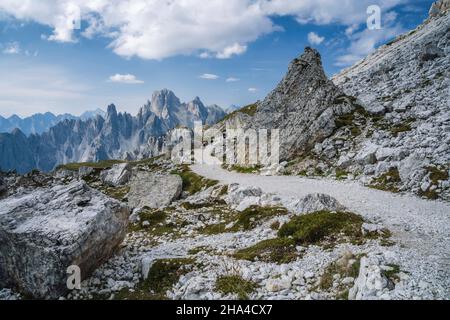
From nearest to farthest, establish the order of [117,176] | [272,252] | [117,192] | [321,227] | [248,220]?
[272,252], [321,227], [248,220], [117,192], [117,176]

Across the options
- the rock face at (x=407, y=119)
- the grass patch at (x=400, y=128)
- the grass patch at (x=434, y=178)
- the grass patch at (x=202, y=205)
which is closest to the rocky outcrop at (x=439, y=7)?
the rock face at (x=407, y=119)

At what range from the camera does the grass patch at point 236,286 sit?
1398cm

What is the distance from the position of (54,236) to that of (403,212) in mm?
22235

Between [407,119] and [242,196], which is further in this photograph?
[407,119]

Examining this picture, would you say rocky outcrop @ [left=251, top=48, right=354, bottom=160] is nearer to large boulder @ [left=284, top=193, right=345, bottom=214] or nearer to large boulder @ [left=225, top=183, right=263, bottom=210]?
large boulder @ [left=225, top=183, right=263, bottom=210]

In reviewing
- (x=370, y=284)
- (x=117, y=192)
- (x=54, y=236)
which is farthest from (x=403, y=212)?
(x=117, y=192)

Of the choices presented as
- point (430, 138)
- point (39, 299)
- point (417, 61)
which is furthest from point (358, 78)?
point (39, 299)

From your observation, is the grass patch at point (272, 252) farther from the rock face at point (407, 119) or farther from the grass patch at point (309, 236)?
the rock face at point (407, 119)

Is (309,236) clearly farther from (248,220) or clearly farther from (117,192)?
A: (117,192)

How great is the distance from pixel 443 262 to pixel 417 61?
61381 mm

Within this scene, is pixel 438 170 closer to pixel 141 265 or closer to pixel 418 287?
pixel 418 287

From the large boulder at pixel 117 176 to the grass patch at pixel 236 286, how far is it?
167 ft

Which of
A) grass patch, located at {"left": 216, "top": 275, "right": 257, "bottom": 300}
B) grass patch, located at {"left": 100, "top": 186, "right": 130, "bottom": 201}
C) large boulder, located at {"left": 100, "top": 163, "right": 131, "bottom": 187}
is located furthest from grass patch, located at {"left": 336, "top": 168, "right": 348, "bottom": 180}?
large boulder, located at {"left": 100, "top": 163, "right": 131, "bottom": 187}

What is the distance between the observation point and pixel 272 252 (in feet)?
60.0
